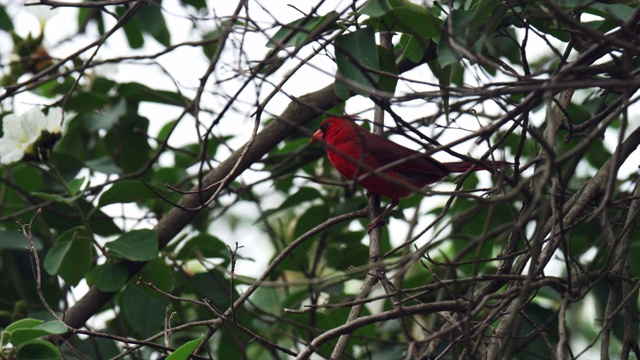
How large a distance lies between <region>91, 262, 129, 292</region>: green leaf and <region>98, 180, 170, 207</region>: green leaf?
0.94 feet

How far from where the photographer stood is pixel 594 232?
428 centimetres

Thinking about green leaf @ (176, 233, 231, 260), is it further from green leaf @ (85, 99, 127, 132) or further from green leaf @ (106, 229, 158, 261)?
green leaf @ (85, 99, 127, 132)

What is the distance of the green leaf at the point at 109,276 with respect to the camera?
11.7ft

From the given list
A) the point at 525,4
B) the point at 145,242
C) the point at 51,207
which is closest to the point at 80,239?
the point at 145,242

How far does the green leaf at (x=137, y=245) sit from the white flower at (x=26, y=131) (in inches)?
25.0

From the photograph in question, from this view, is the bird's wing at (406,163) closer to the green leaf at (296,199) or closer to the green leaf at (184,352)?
the green leaf at (296,199)

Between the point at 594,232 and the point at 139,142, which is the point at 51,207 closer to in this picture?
the point at 139,142

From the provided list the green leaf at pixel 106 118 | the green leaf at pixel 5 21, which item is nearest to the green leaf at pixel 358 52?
the green leaf at pixel 106 118

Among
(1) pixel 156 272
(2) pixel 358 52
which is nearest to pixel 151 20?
(1) pixel 156 272

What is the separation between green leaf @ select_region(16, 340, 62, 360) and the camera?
2.76 meters

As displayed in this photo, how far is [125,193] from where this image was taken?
3664 mm

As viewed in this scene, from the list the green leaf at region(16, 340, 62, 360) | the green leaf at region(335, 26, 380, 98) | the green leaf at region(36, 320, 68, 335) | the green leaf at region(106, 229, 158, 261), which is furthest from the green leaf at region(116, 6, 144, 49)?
the green leaf at region(36, 320, 68, 335)

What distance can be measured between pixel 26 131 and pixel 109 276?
789 millimetres

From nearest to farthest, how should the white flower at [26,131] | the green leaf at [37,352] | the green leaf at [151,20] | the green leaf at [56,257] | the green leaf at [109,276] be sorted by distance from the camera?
the green leaf at [37,352] → the green leaf at [56,257] → the green leaf at [109,276] → the white flower at [26,131] → the green leaf at [151,20]
